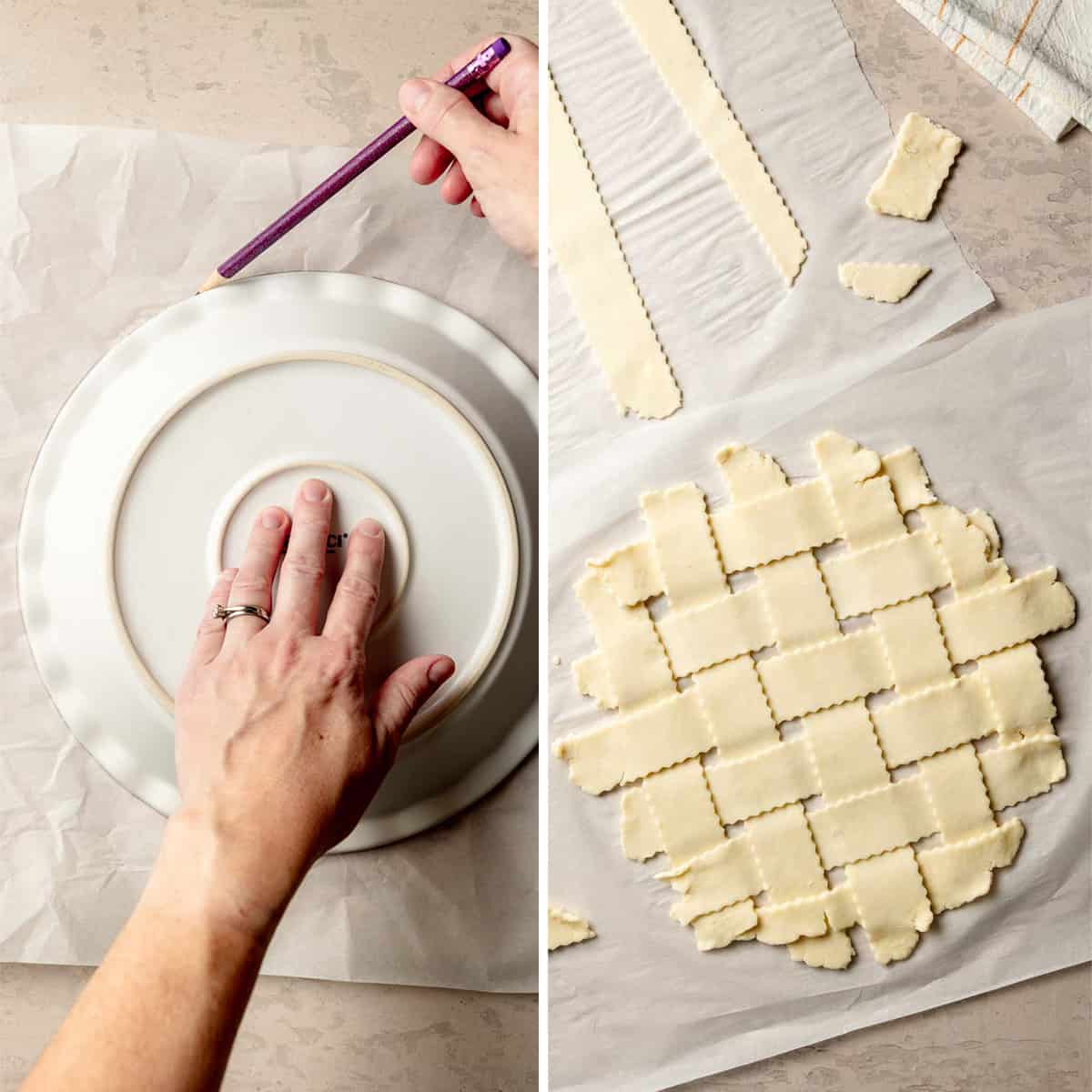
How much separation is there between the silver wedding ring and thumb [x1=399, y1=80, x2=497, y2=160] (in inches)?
11.8

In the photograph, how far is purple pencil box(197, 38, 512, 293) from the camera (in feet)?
1.92

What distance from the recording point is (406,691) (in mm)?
569

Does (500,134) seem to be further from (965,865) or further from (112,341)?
(965,865)

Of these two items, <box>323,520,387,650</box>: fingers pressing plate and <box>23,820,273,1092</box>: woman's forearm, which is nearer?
<box>23,820,273,1092</box>: woman's forearm

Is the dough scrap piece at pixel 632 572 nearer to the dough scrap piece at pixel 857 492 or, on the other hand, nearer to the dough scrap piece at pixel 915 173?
the dough scrap piece at pixel 857 492

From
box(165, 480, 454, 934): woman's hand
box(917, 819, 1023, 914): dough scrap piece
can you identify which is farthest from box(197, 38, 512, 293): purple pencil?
box(917, 819, 1023, 914): dough scrap piece

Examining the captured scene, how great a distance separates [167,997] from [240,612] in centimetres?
21

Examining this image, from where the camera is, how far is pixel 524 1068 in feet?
2.22

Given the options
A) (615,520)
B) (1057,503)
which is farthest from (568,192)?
(1057,503)

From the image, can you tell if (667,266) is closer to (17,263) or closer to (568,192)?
(568,192)

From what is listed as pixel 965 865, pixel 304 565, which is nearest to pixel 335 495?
pixel 304 565

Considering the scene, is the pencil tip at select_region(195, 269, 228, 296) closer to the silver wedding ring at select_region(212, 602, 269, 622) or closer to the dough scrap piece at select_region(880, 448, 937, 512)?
the silver wedding ring at select_region(212, 602, 269, 622)

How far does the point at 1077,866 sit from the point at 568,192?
454 mm

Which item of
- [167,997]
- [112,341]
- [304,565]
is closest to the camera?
[167,997]
